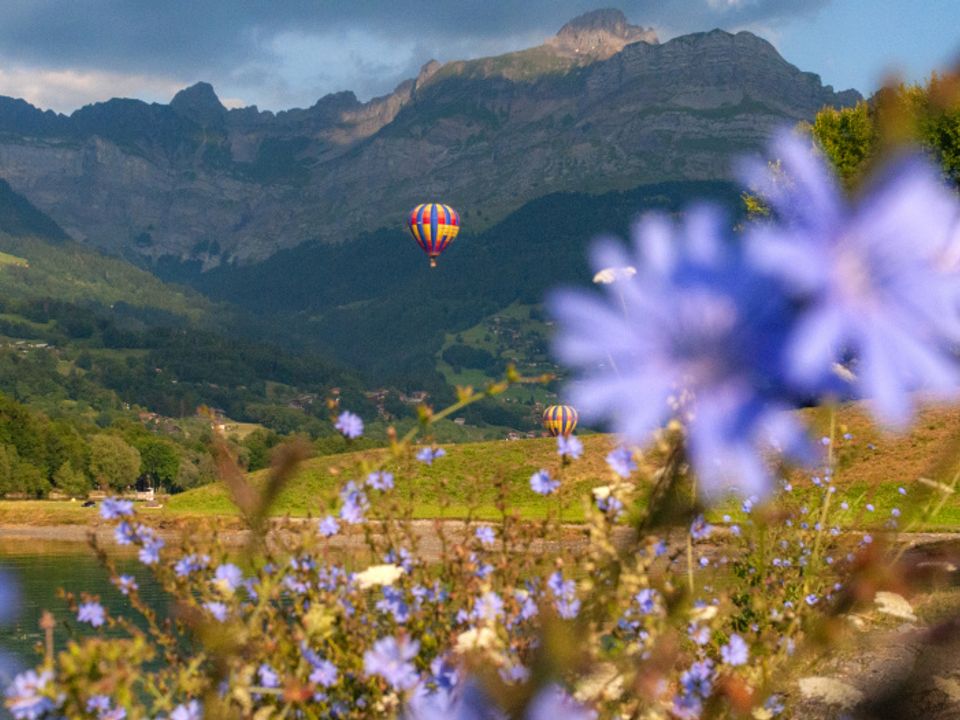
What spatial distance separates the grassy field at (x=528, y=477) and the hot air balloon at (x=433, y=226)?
20830 millimetres

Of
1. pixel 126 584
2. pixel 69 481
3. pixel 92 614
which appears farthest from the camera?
pixel 69 481

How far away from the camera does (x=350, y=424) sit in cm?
307

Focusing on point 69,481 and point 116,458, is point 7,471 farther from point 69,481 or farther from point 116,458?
point 116,458

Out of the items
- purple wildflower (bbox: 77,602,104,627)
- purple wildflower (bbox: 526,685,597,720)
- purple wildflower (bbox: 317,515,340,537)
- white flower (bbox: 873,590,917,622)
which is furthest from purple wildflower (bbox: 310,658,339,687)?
white flower (bbox: 873,590,917,622)

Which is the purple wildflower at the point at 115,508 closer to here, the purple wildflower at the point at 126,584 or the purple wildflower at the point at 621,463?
the purple wildflower at the point at 126,584

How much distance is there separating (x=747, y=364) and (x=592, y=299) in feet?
0.49

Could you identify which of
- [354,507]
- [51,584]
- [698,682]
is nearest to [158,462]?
[51,584]

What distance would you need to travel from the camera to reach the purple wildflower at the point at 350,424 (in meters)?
3.05

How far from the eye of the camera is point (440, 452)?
11.3ft

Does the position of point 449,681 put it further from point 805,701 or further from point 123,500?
point 805,701

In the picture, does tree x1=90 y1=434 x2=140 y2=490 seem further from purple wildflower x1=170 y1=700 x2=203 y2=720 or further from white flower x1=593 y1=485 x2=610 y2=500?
white flower x1=593 y1=485 x2=610 y2=500

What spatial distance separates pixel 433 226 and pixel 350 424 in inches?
3219

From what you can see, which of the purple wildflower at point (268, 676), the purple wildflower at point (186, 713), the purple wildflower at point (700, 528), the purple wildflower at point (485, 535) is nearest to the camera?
the purple wildflower at point (700, 528)

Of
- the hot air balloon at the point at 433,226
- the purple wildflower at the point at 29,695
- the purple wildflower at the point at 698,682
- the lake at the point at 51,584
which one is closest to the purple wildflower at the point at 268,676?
the purple wildflower at the point at 29,695
